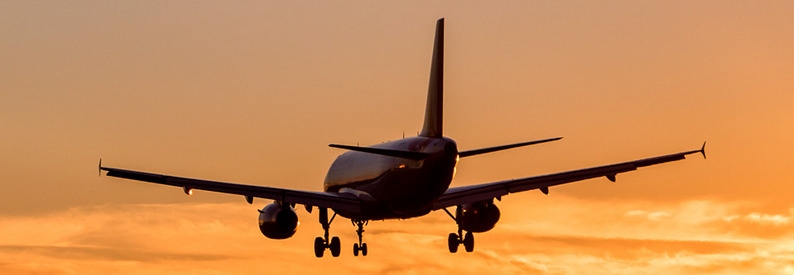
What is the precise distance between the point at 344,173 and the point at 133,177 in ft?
62.4

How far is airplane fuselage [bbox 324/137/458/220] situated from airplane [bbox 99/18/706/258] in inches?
2.1

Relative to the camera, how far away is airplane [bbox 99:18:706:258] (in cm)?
10638

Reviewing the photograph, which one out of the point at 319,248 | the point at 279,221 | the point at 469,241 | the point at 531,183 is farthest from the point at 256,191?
A: the point at 531,183

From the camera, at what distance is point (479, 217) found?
391ft

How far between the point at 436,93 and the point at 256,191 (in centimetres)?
1174

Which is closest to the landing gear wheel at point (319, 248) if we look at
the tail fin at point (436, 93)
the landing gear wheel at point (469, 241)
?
the landing gear wheel at point (469, 241)

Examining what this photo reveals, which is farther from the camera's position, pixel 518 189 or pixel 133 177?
pixel 518 189

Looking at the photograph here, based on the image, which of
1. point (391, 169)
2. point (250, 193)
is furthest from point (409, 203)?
point (250, 193)

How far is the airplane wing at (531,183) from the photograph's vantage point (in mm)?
114812

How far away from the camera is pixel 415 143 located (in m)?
108

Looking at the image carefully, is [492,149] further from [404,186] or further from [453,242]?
[453,242]

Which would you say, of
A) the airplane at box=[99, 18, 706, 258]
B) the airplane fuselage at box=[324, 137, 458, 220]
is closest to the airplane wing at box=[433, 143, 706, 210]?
the airplane at box=[99, 18, 706, 258]

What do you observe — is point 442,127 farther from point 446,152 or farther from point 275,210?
point 275,210

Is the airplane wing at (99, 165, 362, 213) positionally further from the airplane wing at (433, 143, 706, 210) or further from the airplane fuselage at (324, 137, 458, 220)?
the airplane wing at (433, 143, 706, 210)
